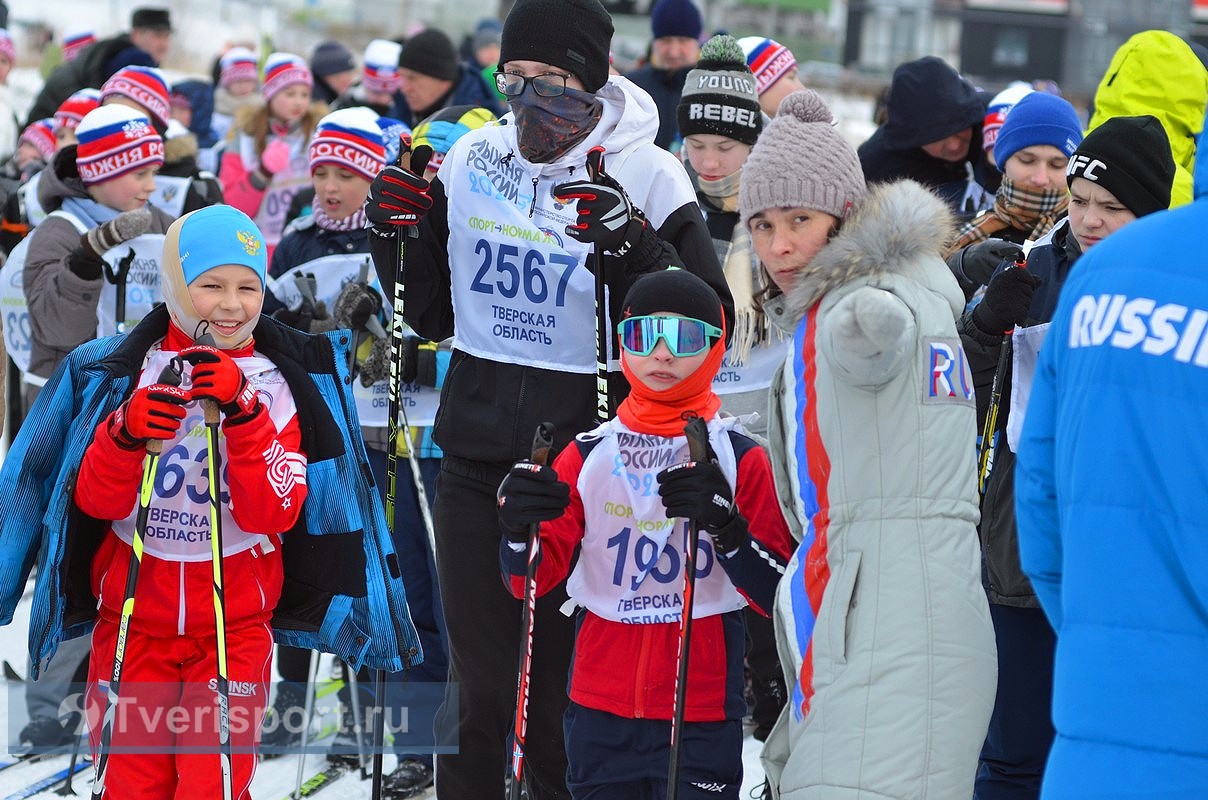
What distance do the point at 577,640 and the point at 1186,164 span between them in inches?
94.8

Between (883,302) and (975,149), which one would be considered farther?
(975,149)

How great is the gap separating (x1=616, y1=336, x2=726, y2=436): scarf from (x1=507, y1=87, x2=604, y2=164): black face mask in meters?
0.68

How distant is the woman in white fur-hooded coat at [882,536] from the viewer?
3.03 meters

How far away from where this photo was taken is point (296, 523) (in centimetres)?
429

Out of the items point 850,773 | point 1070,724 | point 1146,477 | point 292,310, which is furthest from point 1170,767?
point 292,310

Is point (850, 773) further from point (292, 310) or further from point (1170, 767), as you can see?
point (292, 310)

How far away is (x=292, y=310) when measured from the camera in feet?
18.3

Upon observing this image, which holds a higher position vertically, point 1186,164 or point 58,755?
point 1186,164

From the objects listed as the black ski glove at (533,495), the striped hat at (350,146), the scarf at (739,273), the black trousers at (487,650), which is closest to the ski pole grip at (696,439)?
the black ski glove at (533,495)

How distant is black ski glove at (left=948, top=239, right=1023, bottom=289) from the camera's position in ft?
13.8

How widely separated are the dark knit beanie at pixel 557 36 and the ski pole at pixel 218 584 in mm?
1143

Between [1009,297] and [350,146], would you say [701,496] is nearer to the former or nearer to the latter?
[1009,297]

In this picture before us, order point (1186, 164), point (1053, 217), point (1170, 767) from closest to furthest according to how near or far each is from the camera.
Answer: point (1170, 767) < point (1186, 164) < point (1053, 217)

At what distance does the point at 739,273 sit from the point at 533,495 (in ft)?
6.68
